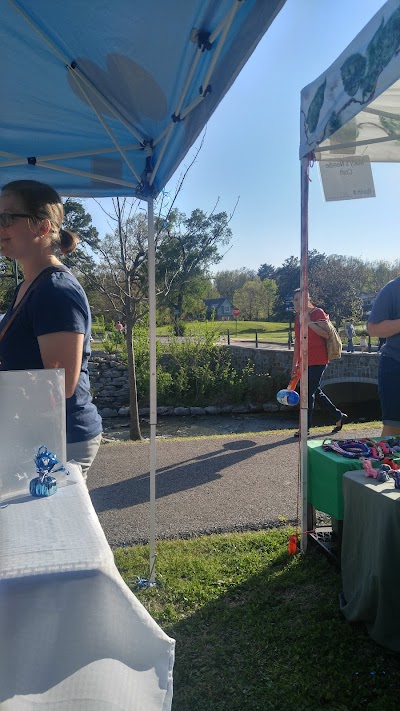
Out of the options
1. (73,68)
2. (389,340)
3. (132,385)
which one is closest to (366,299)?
(132,385)

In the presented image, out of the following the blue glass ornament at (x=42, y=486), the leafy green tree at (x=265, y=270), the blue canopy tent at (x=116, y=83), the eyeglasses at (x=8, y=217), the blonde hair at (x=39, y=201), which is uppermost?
the leafy green tree at (x=265, y=270)

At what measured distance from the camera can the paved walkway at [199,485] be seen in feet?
13.4

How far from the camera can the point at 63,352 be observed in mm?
1536

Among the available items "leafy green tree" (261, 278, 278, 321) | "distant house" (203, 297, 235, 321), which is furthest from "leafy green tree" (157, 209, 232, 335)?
"distant house" (203, 297, 235, 321)

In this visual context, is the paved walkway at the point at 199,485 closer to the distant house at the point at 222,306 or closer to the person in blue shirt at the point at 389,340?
the person in blue shirt at the point at 389,340

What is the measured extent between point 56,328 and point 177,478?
4.09 m

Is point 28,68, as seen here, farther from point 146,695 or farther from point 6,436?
point 146,695

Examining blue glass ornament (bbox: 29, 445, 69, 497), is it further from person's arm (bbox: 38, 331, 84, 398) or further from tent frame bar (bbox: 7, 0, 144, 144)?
tent frame bar (bbox: 7, 0, 144, 144)

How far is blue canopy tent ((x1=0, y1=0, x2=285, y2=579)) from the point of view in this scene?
197 centimetres

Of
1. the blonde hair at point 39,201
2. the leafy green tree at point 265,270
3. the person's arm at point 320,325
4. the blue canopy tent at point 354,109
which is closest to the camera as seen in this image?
the blonde hair at point 39,201

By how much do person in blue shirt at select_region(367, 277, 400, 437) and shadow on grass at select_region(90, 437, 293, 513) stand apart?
7.74 feet

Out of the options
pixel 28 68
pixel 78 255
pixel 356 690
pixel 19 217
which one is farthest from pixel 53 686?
pixel 78 255

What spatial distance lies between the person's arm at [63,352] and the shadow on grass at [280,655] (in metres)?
1.49

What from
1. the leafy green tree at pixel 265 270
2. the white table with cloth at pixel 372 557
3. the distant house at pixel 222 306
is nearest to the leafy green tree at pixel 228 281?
the distant house at pixel 222 306
